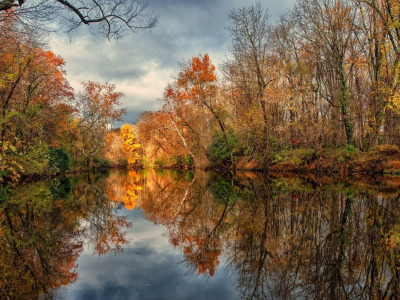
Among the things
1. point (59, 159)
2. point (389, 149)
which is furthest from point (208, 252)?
point (59, 159)

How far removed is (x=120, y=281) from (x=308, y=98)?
70.3 feet

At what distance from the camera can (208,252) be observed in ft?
15.1

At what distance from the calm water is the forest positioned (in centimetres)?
827

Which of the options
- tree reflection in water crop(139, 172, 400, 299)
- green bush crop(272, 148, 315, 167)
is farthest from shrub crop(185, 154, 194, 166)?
tree reflection in water crop(139, 172, 400, 299)

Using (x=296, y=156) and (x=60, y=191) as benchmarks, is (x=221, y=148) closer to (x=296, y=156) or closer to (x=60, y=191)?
(x=296, y=156)

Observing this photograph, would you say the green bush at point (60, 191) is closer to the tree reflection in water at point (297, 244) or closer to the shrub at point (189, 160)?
the tree reflection in water at point (297, 244)

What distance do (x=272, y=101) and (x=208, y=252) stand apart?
18188 millimetres

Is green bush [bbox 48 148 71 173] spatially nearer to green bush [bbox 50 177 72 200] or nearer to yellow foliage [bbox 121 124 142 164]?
green bush [bbox 50 177 72 200]

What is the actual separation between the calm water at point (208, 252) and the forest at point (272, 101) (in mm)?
8268

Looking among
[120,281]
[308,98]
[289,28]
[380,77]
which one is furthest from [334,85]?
[120,281]

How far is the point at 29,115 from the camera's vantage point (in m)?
17.7

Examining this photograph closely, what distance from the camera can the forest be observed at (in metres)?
16.6

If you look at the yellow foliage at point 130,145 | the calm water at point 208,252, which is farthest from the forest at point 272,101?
the yellow foliage at point 130,145

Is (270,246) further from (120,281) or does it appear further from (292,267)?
(120,281)
